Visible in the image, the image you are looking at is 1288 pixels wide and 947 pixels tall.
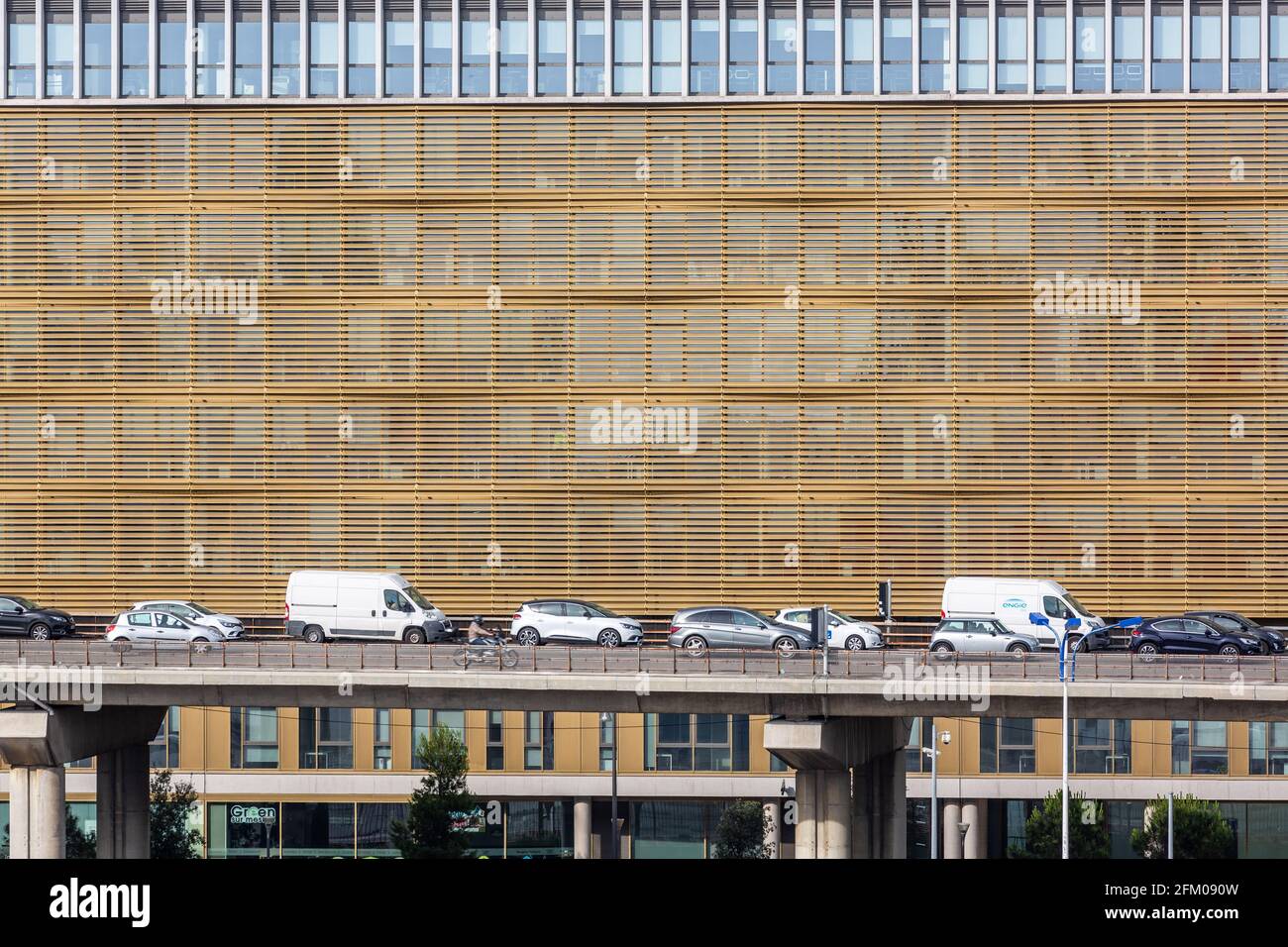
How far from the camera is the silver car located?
50812 mm

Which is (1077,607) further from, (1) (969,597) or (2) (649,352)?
(2) (649,352)

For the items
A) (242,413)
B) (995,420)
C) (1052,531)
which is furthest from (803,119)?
(242,413)

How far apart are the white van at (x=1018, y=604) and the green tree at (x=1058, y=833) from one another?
1280 centimetres

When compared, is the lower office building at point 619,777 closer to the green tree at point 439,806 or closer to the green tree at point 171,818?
the green tree at point 171,818

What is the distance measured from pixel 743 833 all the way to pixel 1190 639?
23.1 meters

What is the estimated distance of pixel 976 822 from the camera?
6869 centimetres

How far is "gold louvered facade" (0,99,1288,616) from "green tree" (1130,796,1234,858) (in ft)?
30.7

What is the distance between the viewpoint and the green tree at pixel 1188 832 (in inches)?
2552

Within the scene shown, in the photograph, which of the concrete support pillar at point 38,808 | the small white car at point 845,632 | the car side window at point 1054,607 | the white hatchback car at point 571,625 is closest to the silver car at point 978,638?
the car side window at point 1054,607

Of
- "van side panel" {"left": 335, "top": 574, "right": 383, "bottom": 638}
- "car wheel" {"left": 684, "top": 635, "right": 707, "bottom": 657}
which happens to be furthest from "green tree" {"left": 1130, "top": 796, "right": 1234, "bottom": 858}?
"van side panel" {"left": 335, "top": 574, "right": 383, "bottom": 638}

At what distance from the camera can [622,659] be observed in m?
45.8

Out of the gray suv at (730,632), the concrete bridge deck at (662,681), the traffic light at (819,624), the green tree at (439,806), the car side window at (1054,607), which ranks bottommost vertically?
the green tree at (439,806)

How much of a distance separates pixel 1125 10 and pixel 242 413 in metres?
34.2
